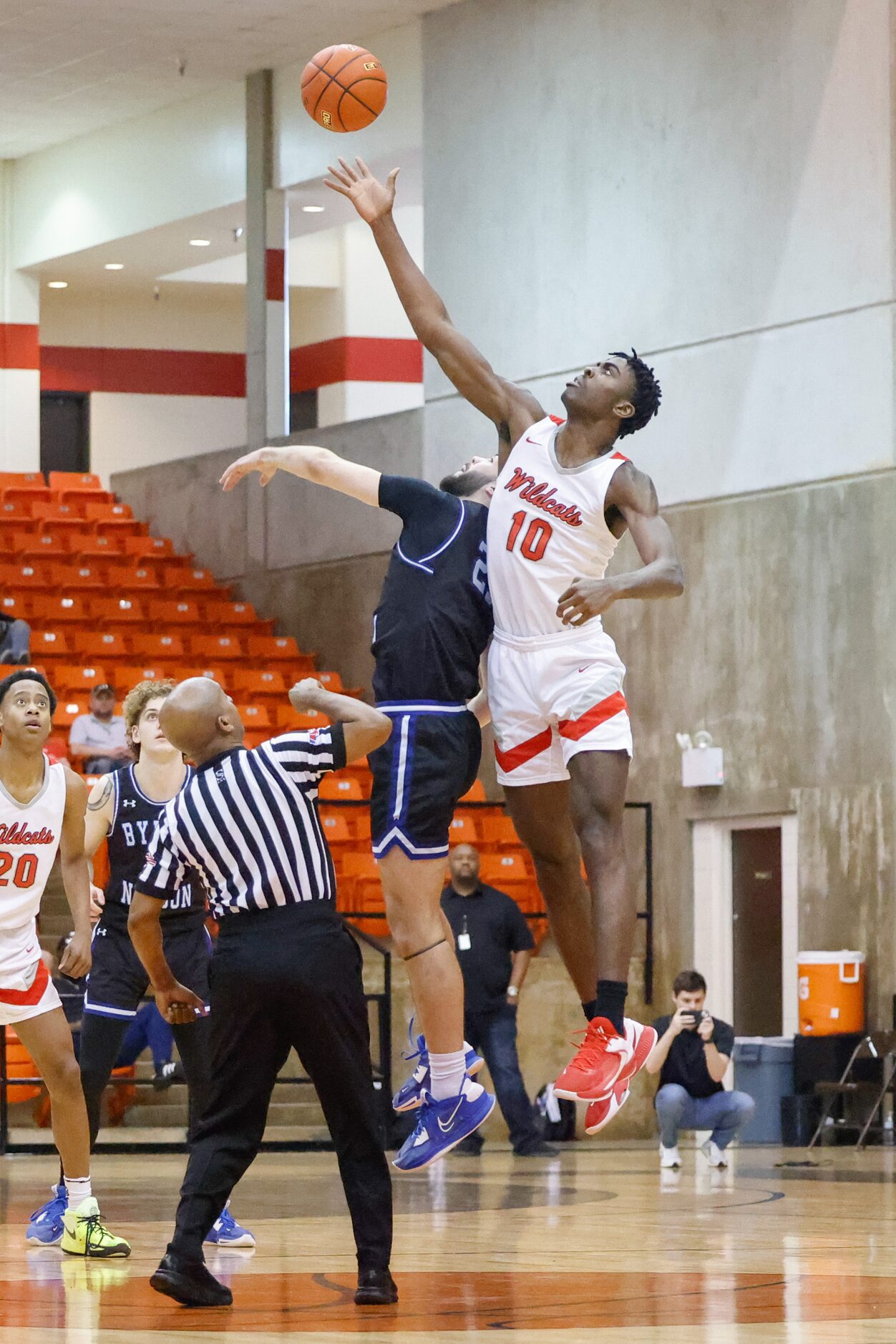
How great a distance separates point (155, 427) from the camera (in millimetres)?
27328

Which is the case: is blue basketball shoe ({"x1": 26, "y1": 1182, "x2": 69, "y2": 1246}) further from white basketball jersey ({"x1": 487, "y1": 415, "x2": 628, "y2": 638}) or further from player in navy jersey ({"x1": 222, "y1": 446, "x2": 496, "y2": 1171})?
white basketball jersey ({"x1": 487, "y1": 415, "x2": 628, "y2": 638})

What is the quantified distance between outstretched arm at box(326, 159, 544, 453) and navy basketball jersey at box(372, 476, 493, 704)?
320mm

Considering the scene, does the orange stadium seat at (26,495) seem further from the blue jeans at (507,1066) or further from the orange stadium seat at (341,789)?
the blue jeans at (507,1066)

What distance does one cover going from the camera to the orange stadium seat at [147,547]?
22.0m

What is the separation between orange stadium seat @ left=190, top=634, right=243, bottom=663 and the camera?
64.4 feet

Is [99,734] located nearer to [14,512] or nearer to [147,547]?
[147,547]

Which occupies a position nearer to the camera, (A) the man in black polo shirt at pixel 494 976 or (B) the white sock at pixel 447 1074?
(B) the white sock at pixel 447 1074

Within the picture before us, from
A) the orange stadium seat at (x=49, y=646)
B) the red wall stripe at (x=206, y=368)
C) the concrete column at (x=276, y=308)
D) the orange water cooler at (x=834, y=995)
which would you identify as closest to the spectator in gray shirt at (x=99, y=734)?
the orange stadium seat at (x=49, y=646)

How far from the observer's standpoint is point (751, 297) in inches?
645

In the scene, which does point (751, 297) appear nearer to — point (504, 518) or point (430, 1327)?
point (504, 518)

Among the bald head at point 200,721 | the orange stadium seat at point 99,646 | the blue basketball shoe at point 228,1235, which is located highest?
the orange stadium seat at point 99,646

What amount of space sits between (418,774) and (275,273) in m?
15.8

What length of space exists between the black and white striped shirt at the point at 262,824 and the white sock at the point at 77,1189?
1.77 m

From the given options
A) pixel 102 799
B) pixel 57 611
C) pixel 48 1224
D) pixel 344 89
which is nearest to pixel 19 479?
pixel 57 611
